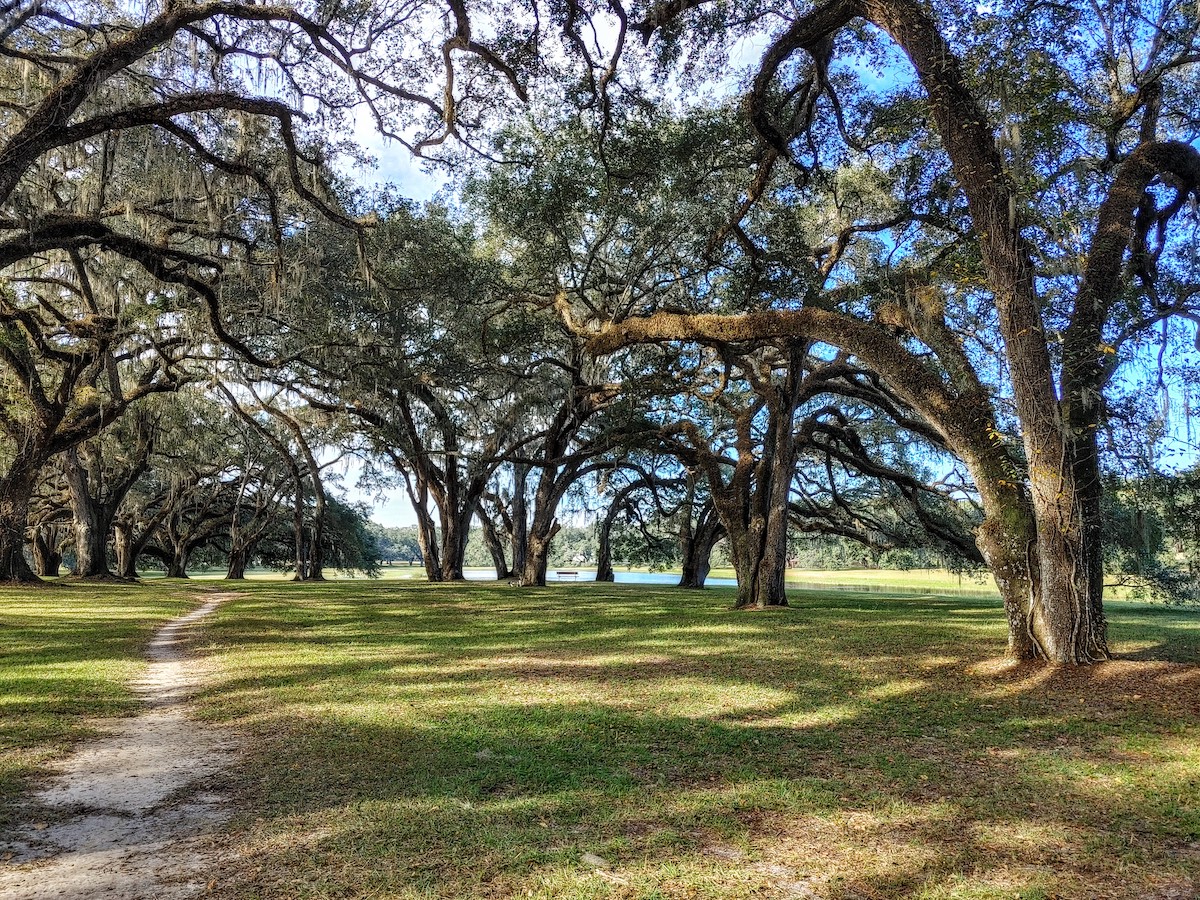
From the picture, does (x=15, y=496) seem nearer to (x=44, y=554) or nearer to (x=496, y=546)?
(x=496, y=546)

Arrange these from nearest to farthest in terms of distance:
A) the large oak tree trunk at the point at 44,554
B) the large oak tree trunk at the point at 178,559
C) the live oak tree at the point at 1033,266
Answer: the live oak tree at the point at 1033,266 < the large oak tree trunk at the point at 44,554 < the large oak tree trunk at the point at 178,559

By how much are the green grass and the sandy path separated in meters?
0.24

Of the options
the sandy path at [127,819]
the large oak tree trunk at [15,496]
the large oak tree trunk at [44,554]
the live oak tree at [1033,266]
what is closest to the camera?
the sandy path at [127,819]

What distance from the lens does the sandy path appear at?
2807mm

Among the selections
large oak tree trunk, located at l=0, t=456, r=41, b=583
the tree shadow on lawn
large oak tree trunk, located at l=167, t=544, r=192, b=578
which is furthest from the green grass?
large oak tree trunk, located at l=167, t=544, r=192, b=578

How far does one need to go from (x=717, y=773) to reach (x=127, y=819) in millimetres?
2974

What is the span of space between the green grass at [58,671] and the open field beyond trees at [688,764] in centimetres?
5

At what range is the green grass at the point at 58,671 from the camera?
469cm

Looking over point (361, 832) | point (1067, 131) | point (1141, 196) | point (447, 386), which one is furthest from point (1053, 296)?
point (447, 386)

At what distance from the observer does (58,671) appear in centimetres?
727

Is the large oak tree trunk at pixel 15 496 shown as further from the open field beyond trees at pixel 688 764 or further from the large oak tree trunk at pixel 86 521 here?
the open field beyond trees at pixel 688 764

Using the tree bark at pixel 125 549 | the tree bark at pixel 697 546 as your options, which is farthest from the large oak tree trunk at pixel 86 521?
the tree bark at pixel 697 546

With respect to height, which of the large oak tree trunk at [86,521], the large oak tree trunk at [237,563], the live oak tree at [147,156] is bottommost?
the large oak tree trunk at [237,563]

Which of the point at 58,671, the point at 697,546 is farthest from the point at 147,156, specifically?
the point at 697,546
